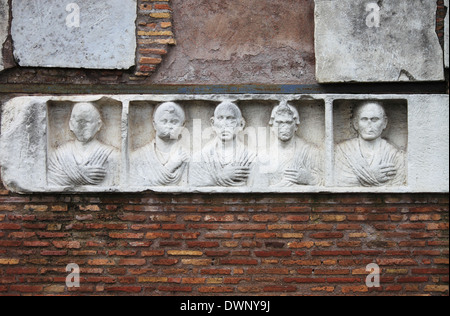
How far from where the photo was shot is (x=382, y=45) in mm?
4809

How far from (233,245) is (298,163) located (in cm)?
89

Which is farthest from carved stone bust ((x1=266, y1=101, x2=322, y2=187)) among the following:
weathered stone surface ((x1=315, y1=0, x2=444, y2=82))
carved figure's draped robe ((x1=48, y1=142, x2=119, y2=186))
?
carved figure's draped robe ((x1=48, y1=142, x2=119, y2=186))

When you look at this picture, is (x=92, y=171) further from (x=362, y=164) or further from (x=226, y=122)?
(x=362, y=164)

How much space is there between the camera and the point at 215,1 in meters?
5.01

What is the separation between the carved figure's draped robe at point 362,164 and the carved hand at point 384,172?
0.02m

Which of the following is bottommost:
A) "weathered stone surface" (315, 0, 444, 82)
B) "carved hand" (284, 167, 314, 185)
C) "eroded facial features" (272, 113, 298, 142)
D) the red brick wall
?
the red brick wall

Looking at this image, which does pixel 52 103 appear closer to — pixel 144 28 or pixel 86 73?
pixel 86 73

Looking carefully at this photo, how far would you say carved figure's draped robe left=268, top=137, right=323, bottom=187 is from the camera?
479 centimetres

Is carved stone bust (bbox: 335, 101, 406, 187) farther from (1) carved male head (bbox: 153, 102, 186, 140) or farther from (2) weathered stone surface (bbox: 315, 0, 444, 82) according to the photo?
(1) carved male head (bbox: 153, 102, 186, 140)

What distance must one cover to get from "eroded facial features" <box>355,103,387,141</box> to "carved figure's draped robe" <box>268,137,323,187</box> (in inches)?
17.6

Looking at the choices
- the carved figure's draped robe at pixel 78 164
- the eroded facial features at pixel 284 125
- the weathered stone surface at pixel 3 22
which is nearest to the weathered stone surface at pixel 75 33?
the weathered stone surface at pixel 3 22

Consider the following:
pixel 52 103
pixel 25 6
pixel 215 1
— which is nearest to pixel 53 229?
pixel 52 103

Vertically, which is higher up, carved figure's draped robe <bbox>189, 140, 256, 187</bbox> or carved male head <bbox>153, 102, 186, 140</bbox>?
carved male head <bbox>153, 102, 186, 140</bbox>

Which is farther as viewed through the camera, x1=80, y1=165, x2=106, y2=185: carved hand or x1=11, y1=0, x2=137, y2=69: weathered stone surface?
x1=11, y1=0, x2=137, y2=69: weathered stone surface
